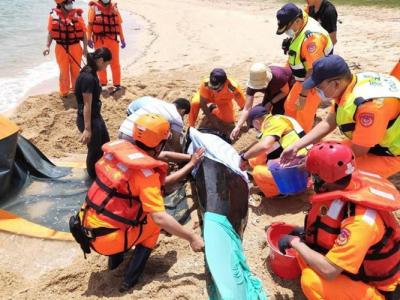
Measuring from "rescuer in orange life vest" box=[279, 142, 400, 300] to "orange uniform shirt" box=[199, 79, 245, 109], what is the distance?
3.04 meters

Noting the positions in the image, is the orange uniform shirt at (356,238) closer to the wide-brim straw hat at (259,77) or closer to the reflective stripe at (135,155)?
the reflective stripe at (135,155)

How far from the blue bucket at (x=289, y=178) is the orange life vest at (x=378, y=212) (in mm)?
1051

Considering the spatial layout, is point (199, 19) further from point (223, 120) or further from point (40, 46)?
point (223, 120)

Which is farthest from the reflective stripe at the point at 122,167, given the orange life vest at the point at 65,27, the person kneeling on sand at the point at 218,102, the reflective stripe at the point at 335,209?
the orange life vest at the point at 65,27

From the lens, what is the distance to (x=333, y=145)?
2.46 metres

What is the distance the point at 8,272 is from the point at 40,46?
1029 centimetres

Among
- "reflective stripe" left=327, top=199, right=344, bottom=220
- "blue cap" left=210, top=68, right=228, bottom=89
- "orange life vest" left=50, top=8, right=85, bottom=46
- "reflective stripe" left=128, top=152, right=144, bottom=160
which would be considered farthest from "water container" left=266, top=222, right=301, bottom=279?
"orange life vest" left=50, top=8, right=85, bottom=46

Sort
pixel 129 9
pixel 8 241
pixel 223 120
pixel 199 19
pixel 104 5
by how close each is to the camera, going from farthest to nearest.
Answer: pixel 129 9
pixel 199 19
pixel 104 5
pixel 223 120
pixel 8 241

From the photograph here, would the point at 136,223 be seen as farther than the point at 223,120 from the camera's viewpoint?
No

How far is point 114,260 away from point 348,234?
1.70 meters

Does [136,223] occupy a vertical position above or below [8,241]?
above

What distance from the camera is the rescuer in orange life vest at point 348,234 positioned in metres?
2.33

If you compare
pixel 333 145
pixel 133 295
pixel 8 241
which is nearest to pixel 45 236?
pixel 8 241

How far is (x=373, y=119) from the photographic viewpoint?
9.90 feet
